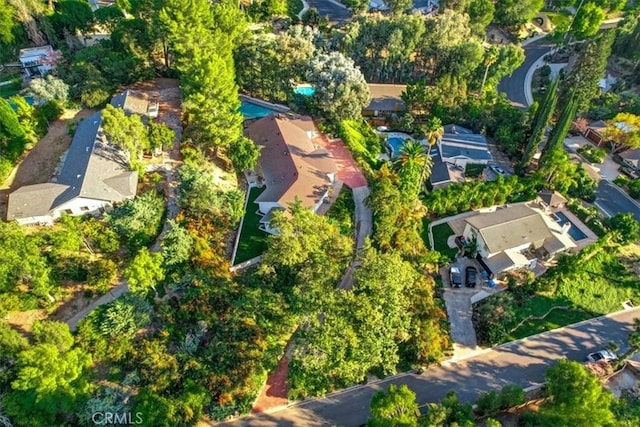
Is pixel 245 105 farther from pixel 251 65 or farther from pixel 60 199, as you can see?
pixel 60 199

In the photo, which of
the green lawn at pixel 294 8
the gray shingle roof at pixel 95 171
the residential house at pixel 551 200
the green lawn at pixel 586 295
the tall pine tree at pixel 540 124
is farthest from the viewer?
the green lawn at pixel 294 8

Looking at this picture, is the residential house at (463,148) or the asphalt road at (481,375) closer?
the asphalt road at (481,375)

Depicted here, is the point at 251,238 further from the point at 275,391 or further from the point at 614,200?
the point at 614,200

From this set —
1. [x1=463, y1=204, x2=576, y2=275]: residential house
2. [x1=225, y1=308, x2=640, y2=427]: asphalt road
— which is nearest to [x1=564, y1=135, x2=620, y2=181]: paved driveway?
[x1=463, y1=204, x2=576, y2=275]: residential house

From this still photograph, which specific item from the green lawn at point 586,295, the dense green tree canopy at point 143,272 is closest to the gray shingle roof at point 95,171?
the dense green tree canopy at point 143,272

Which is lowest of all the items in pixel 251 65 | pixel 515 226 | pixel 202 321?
pixel 202 321

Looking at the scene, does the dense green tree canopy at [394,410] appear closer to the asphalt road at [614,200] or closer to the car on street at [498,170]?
the car on street at [498,170]

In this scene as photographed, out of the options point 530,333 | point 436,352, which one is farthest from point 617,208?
point 436,352
